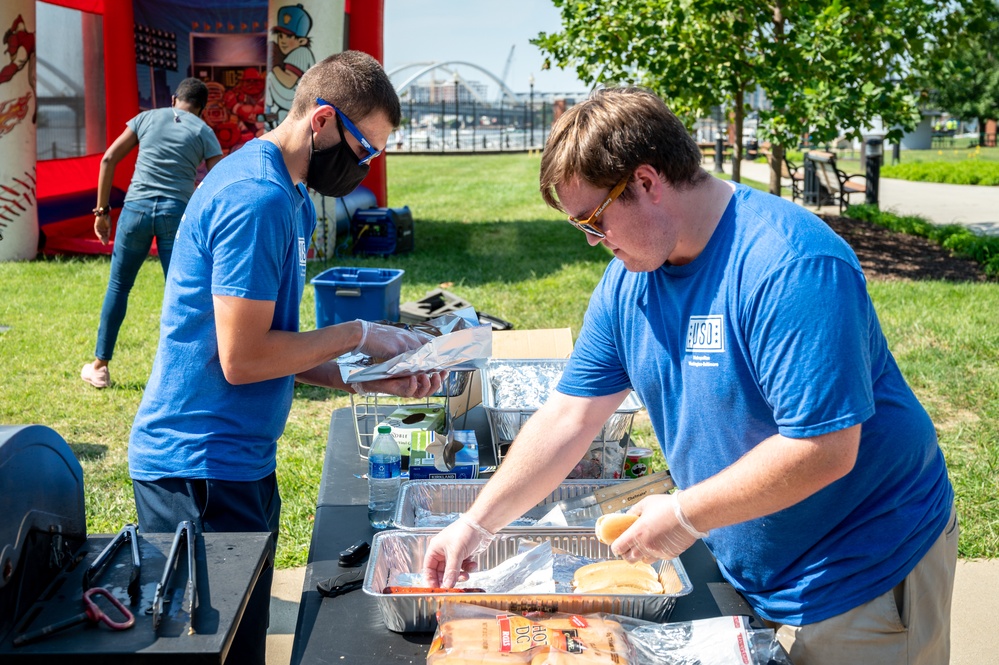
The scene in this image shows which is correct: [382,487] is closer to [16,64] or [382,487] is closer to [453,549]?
[453,549]

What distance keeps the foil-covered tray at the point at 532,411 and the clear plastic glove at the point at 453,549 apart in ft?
2.10

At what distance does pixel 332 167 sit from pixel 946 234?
1214cm

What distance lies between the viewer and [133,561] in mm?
1715

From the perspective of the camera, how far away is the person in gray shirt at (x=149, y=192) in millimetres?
6258

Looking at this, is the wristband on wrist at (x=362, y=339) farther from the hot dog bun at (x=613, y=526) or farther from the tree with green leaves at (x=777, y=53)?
the tree with green leaves at (x=777, y=53)

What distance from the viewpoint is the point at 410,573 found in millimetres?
2109

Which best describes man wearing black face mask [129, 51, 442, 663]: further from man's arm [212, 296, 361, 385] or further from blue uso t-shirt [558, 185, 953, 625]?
blue uso t-shirt [558, 185, 953, 625]

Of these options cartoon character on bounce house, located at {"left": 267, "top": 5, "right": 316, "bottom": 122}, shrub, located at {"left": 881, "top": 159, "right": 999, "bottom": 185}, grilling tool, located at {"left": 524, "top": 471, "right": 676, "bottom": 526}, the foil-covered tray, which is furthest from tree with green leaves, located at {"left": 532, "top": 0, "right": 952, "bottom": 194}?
shrub, located at {"left": 881, "top": 159, "right": 999, "bottom": 185}

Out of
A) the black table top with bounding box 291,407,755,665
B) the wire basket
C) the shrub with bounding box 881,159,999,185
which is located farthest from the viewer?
the shrub with bounding box 881,159,999,185

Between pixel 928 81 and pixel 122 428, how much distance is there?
32.8 ft

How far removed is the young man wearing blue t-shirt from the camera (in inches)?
61.9

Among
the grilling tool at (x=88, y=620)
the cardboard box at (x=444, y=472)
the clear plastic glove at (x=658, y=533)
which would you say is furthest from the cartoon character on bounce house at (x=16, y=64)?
the clear plastic glove at (x=658, y=533)

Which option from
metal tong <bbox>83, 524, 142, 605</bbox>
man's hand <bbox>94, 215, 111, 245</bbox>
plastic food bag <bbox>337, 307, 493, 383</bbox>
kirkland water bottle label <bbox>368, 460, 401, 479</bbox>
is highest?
man's hand <bbox>94, 215, 111, 245</bbox>

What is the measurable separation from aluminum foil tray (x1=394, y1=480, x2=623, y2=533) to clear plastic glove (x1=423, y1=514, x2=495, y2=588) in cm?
30
